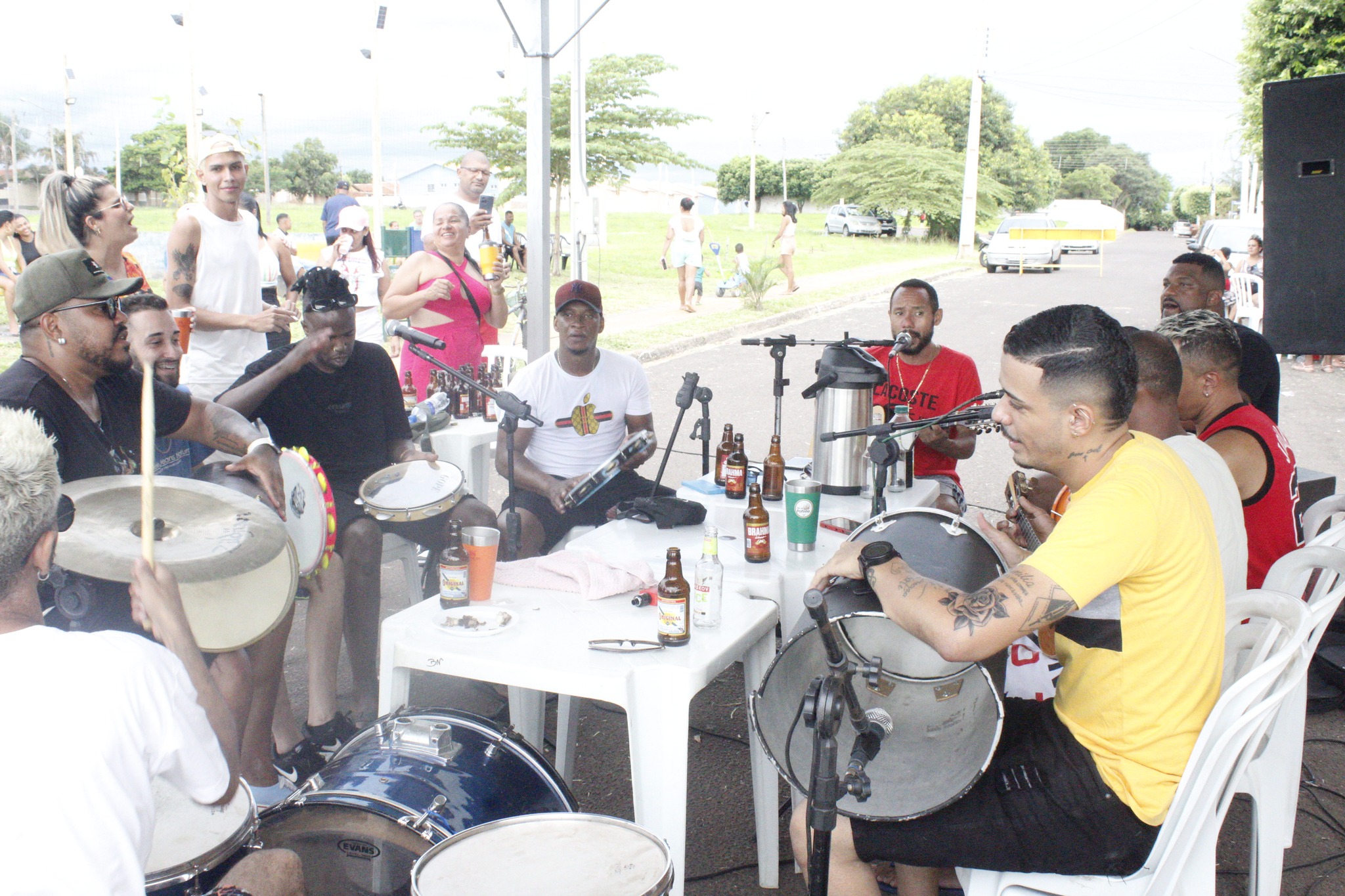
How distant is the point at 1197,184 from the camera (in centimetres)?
8988

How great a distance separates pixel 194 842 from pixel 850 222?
135 feet

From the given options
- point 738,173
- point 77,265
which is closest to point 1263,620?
point 77,265

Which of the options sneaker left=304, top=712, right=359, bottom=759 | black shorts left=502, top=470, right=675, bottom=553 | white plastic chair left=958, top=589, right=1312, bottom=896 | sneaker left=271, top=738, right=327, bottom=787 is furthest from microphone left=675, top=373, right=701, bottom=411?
white plastic chair left=958, top=589, right=1312, bottom=896

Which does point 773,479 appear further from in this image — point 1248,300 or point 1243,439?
point 1248,300

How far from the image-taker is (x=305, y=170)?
3591 centimetres

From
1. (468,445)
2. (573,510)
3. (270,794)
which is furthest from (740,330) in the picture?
(270,794)

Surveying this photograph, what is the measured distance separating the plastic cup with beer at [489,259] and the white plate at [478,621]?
431 centimetres

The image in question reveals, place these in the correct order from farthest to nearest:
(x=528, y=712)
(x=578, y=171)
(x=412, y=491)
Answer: (x=578, y=171), (x=412, y=491), (x=528, y=712)

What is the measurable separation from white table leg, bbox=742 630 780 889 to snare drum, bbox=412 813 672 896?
3.35 feet

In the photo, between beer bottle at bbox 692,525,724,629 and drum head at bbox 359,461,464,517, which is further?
drum head at bbox 359,461,464,517

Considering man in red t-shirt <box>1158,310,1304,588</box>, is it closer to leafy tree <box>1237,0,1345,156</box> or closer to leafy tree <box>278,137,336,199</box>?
leafy tree <box>1237,0,1345,156</box>

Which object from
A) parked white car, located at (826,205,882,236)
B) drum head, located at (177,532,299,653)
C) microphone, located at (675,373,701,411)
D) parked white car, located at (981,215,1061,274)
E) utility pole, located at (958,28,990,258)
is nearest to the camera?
drum head, located at (177,532,299,653)

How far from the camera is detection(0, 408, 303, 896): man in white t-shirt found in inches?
50.2

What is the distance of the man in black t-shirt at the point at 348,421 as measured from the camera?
12.1 ft
